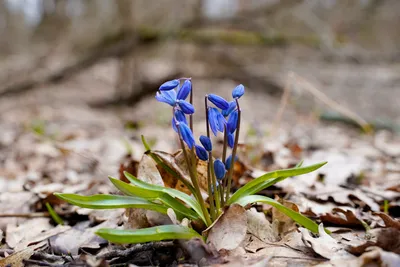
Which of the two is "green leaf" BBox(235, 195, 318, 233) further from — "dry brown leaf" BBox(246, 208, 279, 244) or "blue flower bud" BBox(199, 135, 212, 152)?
"blue flower bud" BBox(199, 135, 212, 152)

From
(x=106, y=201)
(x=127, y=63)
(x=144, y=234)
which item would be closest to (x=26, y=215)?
(x=106, y=201)

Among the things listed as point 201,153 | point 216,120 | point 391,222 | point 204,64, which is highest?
point 204,64

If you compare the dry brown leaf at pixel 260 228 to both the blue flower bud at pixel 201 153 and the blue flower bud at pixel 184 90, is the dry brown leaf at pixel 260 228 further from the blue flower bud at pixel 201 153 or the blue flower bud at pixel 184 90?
the blue flower bud at pixel 184 90

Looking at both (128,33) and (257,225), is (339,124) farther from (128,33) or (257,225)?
(257,225)

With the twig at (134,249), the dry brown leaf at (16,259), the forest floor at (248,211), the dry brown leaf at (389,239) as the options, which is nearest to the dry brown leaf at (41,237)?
the forest floor at (248,211)

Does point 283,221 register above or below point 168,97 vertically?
below

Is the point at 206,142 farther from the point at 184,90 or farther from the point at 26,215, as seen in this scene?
the point at 26,215

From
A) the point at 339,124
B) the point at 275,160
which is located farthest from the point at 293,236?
the point at 339,124
